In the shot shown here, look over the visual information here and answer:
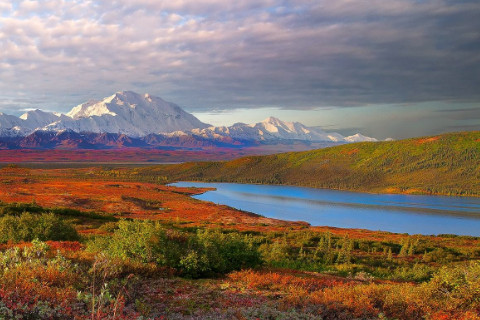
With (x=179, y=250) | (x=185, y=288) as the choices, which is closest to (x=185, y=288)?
(x=185, y=288)

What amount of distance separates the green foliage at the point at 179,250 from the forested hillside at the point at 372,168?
5094 inches

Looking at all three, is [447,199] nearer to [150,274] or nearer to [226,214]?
[226,214]

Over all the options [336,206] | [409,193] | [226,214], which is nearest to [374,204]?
[336,206]

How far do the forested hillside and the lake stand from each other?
21.3m

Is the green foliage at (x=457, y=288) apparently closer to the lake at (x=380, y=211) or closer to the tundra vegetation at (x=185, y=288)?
the tundra vegetation at (x=185, y=288)

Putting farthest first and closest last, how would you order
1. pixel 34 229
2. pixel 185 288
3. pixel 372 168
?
pixel 372 168 < pixel 34 229 < pixel 185 288

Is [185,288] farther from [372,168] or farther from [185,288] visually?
[372,168]

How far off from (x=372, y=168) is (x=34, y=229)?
156387 mm

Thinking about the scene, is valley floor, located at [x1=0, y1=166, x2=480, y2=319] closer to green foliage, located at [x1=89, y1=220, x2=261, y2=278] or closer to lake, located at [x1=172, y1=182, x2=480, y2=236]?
green foliage, located at [x1=89, y1=220, x2=261, y2=278]

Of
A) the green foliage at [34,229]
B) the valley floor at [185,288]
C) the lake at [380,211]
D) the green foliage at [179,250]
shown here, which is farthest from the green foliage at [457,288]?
the lake at [380,211]

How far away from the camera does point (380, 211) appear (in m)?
85.8

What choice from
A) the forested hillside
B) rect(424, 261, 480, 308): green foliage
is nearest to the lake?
the forested hillside

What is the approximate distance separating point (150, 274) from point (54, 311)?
4817mm

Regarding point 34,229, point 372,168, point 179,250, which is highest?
point 179,250
